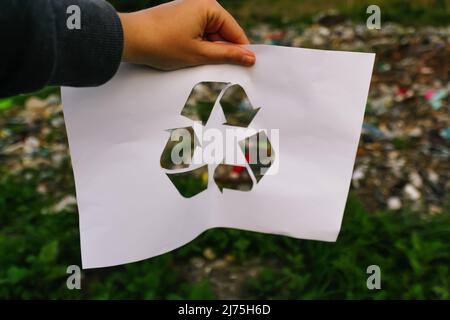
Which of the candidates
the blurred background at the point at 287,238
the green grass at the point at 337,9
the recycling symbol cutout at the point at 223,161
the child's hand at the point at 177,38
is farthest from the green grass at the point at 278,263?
the green grass at the point at 337,9

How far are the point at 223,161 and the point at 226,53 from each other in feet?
0.63

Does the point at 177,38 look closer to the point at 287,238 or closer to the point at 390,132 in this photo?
the point at 287,238

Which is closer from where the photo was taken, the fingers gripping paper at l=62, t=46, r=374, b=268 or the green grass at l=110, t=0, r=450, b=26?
the fingers gripping paper at l=62, t=46, r=374, b=268

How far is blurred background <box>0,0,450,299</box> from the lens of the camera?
163cm

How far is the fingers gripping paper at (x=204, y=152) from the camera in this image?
38.7 inches

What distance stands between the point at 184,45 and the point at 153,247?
36 centimetres

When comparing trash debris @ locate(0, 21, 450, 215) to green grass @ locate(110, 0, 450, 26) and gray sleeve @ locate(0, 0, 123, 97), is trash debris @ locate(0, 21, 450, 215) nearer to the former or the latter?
green grass @ locate(110, 0, 450, 26)

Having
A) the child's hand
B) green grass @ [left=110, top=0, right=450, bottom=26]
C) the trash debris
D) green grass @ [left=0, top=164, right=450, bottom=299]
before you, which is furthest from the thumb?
green grass @ [left=110, top=0, right=450, bottom=26]

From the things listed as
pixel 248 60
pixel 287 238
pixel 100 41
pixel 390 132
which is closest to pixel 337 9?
pixel 390 132

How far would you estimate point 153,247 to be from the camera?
3.39 ft

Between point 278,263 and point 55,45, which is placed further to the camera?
point 278,263

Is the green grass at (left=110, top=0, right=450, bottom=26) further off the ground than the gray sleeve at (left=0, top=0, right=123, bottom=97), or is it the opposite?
the green grass at (left=110, top=0, right=450, bottom=26)

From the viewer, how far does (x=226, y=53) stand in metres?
0.97

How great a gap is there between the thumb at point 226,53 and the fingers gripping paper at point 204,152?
0.05 feet
